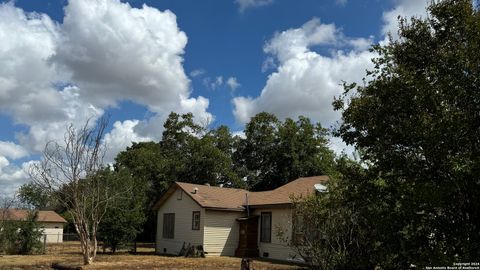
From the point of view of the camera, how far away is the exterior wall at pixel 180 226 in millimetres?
27641

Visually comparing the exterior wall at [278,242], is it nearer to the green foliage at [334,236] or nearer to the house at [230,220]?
the house at [230,220]

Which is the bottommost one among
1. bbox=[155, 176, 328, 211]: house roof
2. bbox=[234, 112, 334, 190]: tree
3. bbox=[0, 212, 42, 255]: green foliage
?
bbox=[0, 212, 42, 255]: green foliage

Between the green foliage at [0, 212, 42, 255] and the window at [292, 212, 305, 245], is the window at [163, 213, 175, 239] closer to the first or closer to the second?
the green foliage at [0, 212, 42, 255]

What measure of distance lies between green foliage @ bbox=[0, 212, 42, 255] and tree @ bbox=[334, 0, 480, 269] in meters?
25.5

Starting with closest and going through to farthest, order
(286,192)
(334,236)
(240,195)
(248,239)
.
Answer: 1. (334,236)
2. (286,192)
3. (248,239)
4. (240,195)

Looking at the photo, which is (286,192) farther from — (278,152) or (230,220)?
(278,152)

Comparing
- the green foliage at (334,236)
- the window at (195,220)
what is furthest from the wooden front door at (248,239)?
the green foliage at (334,236)

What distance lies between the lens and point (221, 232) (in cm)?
2762

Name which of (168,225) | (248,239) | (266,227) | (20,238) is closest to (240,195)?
(248,239)

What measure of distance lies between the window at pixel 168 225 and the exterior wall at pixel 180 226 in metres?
0.26

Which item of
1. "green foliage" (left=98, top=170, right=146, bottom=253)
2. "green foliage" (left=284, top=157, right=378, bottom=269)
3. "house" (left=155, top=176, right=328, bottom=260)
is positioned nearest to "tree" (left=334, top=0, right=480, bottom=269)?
"green foliage" (left=284, top=157, right=378, bottom=269)

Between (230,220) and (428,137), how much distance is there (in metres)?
21.9

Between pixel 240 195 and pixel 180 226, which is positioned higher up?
pixel 240 195

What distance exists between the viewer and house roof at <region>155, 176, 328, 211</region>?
25984 millimetres
